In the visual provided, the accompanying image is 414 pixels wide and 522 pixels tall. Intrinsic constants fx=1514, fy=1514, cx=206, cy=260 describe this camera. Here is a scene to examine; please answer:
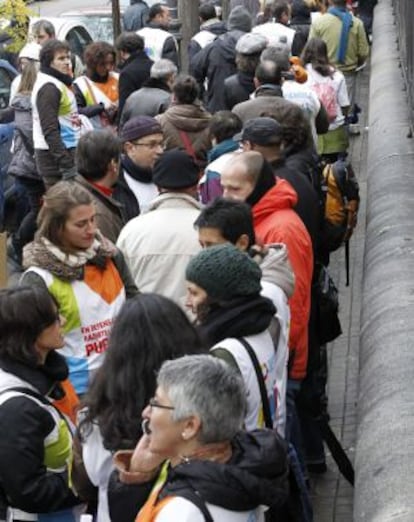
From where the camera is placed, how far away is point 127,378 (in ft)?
14.6

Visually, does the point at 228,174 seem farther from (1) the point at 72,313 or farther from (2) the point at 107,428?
(2) the point at 107,428

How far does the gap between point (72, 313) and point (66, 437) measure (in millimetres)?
1025

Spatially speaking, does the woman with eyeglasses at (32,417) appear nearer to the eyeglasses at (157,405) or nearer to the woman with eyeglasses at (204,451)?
the woman with eyeglasses at (204,451)

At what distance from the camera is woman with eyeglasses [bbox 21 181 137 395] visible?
6.11 metres

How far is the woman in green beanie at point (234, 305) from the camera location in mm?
5195

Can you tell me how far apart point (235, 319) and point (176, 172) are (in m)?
1.89

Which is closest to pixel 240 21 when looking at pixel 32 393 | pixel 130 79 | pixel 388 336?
pixel 130 79

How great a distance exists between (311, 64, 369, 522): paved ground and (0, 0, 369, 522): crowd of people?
0.21 m

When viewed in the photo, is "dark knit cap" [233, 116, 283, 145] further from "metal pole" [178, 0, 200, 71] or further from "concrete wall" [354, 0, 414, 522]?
"metal pole" [178, 0, 200, 71]

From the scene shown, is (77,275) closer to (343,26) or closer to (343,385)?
(343,385)

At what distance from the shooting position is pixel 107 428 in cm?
441

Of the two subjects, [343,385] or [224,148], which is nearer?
[224,148]

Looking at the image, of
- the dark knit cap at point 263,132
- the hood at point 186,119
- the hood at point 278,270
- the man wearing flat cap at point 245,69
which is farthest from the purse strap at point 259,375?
the man wearing flat cap at point 245,69

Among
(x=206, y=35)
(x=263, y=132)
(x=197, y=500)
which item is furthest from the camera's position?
(x=206, y=35)
